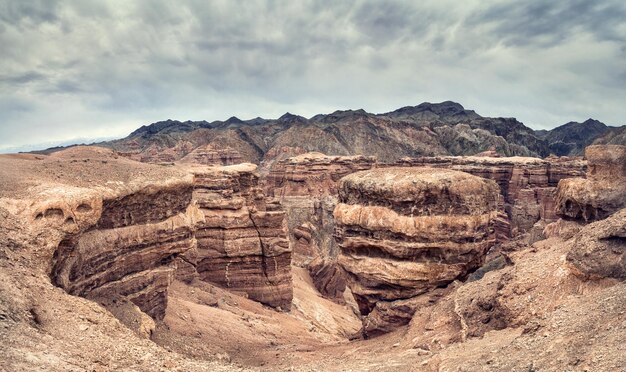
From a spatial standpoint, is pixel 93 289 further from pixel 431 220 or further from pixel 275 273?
pixel 275 273

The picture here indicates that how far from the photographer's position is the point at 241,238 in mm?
30953

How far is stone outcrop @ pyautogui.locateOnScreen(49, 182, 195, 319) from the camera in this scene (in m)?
13.1

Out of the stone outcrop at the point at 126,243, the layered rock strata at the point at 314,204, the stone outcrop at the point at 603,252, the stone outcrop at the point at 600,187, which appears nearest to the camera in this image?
the stone outcrop at the point at 603,252

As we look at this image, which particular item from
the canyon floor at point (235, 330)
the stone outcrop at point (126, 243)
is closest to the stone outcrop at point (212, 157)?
the canyon floor at point (235, 330)

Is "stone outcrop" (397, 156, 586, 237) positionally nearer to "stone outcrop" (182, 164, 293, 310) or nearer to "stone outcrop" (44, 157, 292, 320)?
"stone outcrop" (182, 164, 293, 310)

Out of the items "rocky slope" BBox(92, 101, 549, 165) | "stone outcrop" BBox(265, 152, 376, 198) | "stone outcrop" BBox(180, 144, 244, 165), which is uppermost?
"rocky slope" BBox(92, 101, 549, 165)

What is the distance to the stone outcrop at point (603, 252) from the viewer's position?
40.0ft

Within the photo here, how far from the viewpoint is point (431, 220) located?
18.8 m

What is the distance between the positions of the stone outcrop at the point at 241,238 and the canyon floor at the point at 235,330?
7.65 meters

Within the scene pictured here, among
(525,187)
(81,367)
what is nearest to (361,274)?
(81,367)

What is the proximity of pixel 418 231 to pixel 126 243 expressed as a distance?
1078 centimetres

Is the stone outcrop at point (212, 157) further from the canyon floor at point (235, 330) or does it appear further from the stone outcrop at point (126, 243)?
the stone outcrop at point (126, 243)

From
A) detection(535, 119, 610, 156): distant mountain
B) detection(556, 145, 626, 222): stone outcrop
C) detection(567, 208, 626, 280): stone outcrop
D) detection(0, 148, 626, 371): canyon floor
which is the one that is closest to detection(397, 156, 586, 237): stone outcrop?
detection(556, 145, 626, 222): stone outcrop

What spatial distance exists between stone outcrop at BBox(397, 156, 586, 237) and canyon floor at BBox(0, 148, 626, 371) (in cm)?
4469
